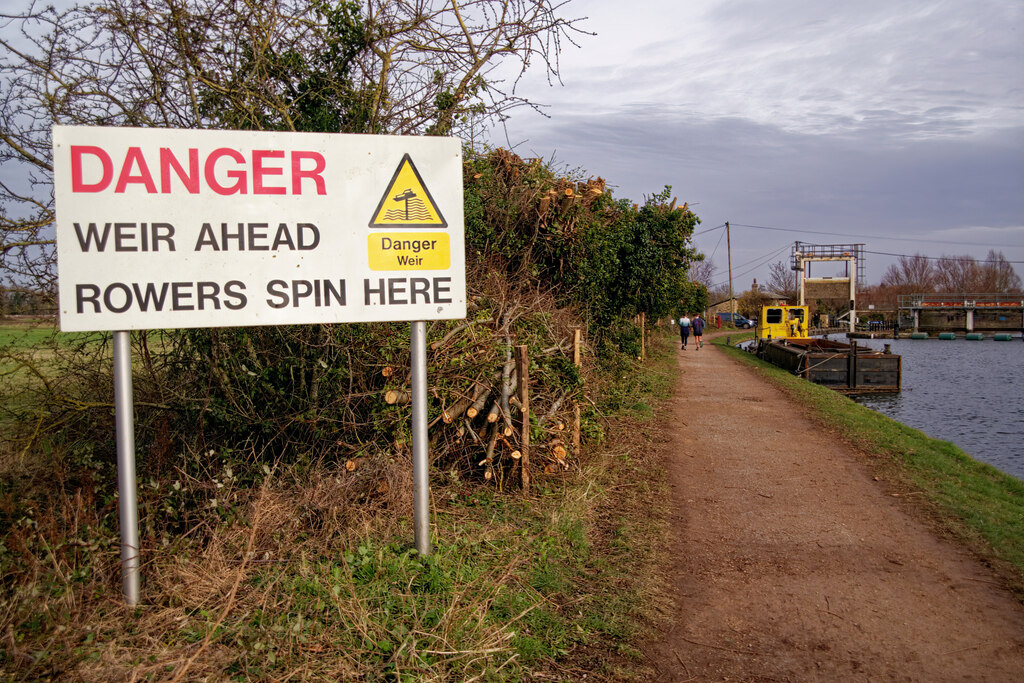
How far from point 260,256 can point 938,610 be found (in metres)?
5.26

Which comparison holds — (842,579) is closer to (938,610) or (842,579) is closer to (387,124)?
(938,610)

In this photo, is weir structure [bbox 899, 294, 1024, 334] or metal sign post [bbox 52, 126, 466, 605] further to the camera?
weir structure [bbox 899, 294, 1024, 334]

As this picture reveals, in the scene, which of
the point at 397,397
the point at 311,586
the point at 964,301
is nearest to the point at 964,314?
the point at 964,301

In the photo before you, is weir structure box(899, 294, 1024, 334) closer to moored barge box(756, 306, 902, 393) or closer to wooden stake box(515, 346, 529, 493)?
moored barge box(756, 306, 902, 393)

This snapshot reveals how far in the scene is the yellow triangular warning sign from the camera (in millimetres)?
4414

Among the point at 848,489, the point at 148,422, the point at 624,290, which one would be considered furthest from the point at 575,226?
the point at 148,422

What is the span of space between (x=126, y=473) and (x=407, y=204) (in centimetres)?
228

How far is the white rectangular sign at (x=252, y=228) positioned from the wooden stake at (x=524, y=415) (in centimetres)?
251

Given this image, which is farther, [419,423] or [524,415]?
[524,415]

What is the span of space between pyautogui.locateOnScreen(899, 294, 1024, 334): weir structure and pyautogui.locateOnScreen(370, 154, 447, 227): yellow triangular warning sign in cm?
9308

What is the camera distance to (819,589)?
17.2ft

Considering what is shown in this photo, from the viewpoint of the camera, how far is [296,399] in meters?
6.82

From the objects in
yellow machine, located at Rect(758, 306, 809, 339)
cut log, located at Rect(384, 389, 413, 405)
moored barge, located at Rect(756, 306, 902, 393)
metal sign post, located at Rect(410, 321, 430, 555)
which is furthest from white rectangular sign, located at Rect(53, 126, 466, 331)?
yellow machine, located at Rect(758, 306, 809, 339)

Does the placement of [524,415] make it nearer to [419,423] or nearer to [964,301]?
[419,423]
